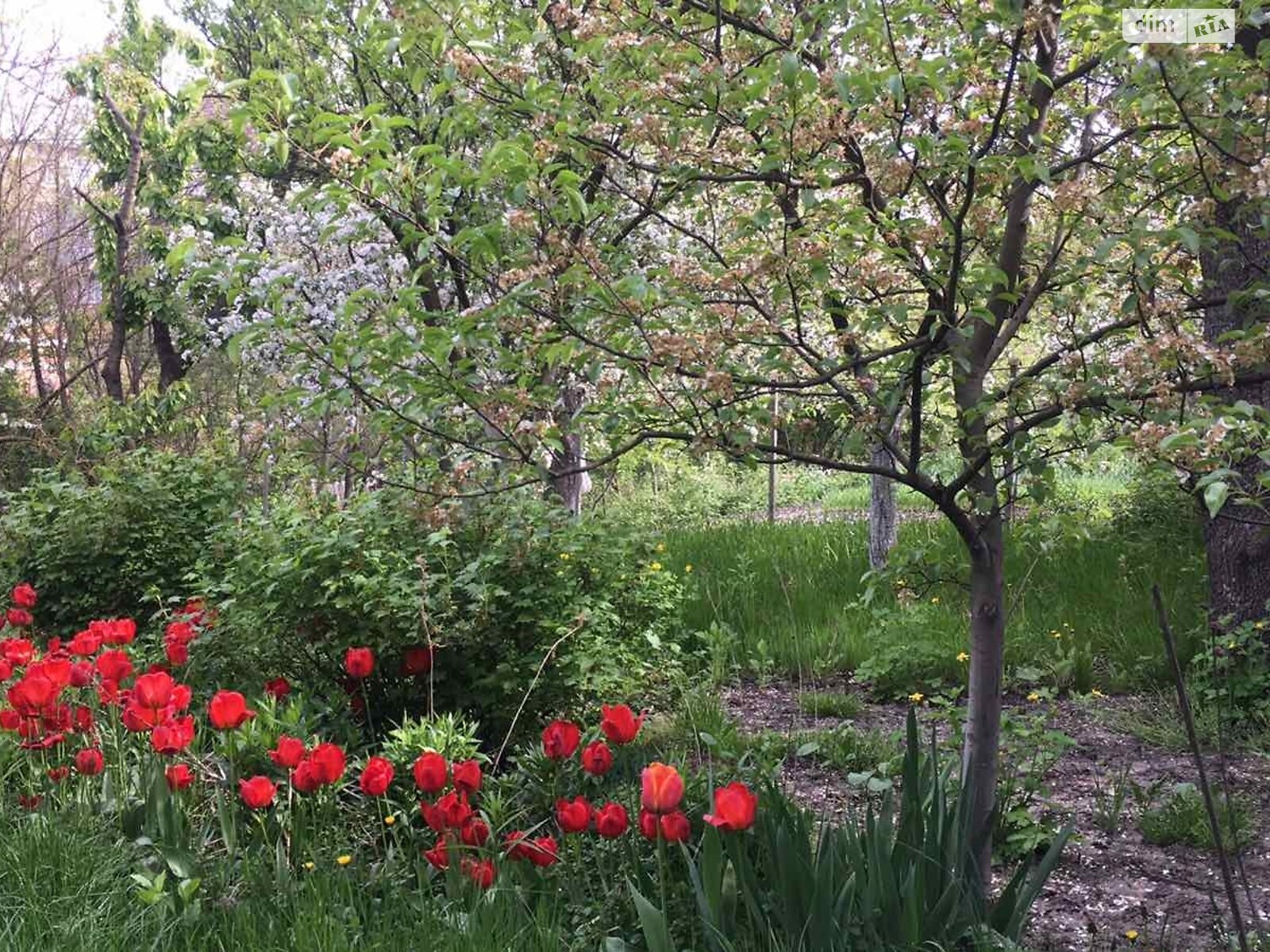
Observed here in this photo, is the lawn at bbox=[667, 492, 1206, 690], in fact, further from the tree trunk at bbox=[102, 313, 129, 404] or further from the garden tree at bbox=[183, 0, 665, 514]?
the tree trunk at bbox=[102, 313, 129, 404]

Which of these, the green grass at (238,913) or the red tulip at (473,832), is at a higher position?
the red tulip at (473,832)

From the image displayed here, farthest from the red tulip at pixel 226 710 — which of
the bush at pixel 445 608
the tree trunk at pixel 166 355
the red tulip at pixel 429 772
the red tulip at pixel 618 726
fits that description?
the tree trunk at pixel 166 355

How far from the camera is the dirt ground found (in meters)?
2.46

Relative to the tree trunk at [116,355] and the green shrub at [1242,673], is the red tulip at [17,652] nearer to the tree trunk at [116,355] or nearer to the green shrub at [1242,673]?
the green shrub at [1242,673]

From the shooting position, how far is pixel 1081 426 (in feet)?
6.97

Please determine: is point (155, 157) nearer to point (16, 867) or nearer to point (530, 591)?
point (530, 591)

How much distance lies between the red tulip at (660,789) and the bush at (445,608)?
1.51m

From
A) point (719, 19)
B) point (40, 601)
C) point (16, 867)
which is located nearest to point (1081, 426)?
point (719, 19)

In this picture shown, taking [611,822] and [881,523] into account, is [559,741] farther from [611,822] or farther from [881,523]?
[881,523]

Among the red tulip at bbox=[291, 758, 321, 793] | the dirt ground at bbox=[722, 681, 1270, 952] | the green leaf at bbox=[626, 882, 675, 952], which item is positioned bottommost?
the dirt ground at bbox=[722, 681, 1270, 952]

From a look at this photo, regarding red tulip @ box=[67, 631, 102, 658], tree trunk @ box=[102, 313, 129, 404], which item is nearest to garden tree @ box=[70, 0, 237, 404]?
tree trunk @ box=[102, 313, 129, 404]

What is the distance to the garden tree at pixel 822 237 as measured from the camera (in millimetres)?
1964

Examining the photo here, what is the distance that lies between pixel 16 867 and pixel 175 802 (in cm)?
33

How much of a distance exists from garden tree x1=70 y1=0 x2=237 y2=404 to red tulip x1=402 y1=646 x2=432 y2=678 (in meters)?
7.01
